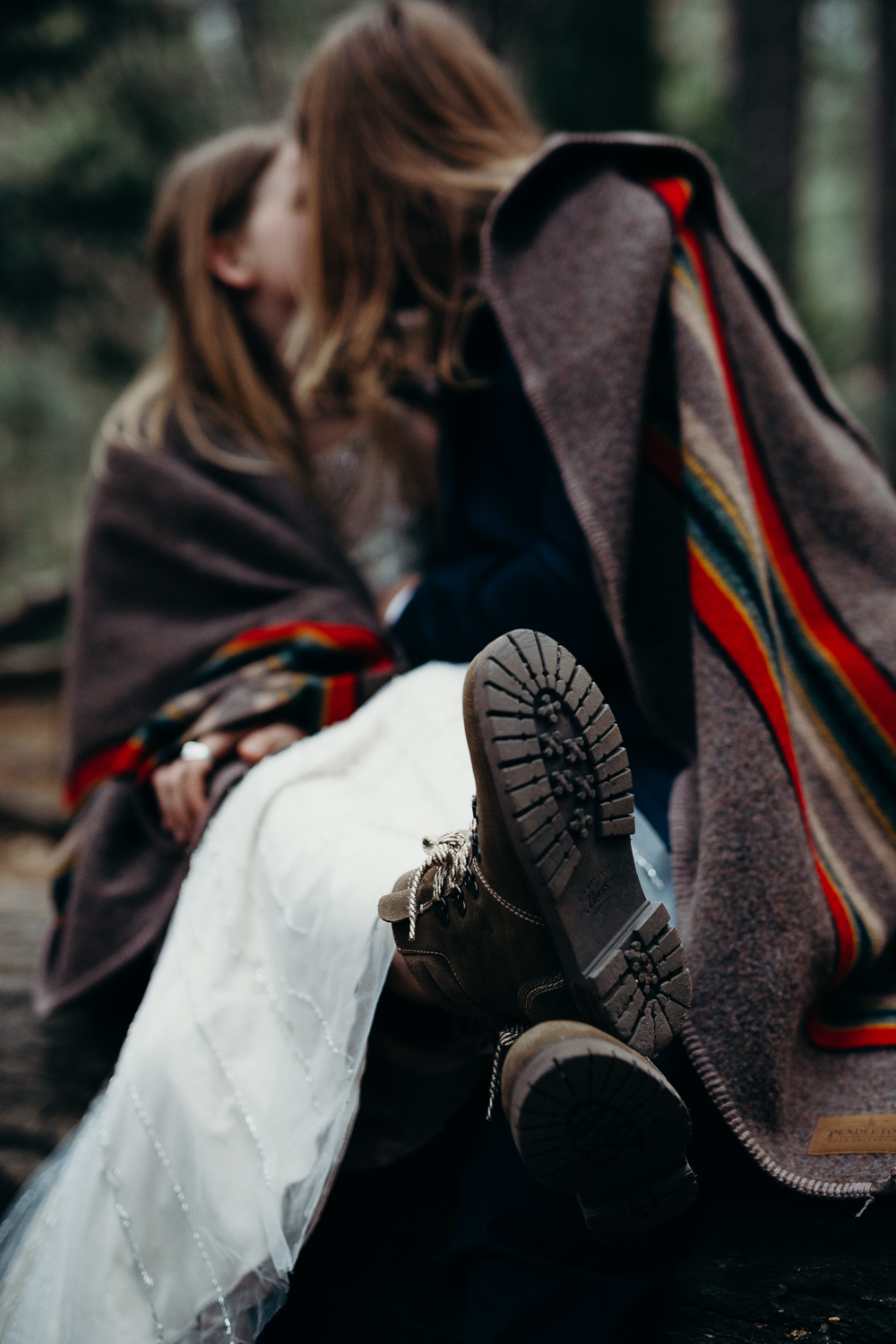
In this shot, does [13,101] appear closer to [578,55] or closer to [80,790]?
[578,55]

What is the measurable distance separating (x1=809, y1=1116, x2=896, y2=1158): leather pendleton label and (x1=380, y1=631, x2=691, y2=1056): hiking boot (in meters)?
0.33

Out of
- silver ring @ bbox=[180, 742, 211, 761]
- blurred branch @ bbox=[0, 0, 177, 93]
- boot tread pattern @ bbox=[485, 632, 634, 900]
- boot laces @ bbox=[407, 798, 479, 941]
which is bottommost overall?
silver ring @ bbox=[180, 742, 211, 761]

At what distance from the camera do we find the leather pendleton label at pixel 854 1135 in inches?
36.5

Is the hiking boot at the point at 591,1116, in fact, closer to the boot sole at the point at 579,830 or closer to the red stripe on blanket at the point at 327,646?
the boot sole at the point at 579,830

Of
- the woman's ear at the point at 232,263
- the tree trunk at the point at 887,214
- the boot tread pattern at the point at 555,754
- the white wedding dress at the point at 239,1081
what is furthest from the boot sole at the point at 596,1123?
the tree trunk at the point at 887,214

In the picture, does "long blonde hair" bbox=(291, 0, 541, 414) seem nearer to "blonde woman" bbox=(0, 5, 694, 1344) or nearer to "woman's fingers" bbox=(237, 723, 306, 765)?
"blonde woman" bbox=(0, 5, 694, 1344)

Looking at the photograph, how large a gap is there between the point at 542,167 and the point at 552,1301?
1.31 m

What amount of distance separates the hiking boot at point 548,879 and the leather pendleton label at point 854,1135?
327mm

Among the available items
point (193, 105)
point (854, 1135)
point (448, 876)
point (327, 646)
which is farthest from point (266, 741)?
point (193, 105)

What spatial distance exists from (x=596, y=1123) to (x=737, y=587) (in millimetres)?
608

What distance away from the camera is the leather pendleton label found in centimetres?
93

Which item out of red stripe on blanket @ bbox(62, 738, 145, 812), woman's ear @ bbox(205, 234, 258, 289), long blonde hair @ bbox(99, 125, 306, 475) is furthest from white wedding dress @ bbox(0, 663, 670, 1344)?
woman's ear @ bbox(205, 234, 258, 289)

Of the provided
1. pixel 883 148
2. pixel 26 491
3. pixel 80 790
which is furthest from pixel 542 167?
pixel 883 148

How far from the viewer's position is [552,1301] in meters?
0.81
